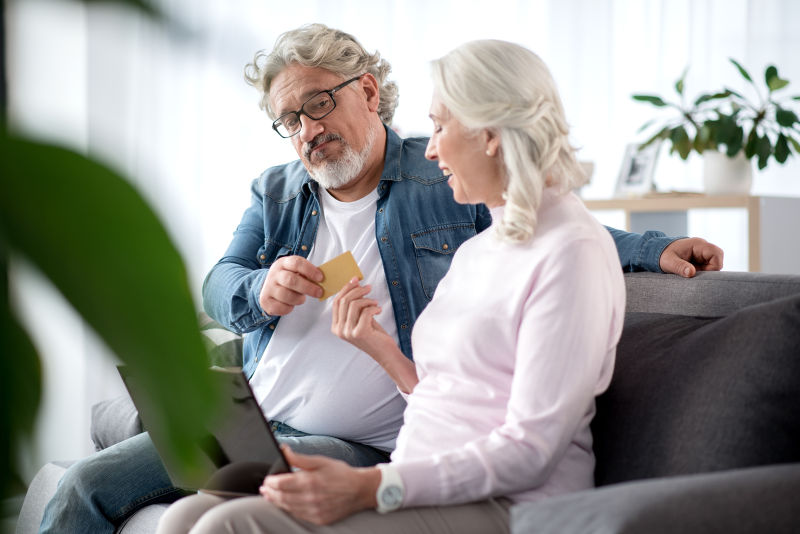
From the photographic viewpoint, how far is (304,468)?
1.11 meters

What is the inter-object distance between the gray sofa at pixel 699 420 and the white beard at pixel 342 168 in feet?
2.31

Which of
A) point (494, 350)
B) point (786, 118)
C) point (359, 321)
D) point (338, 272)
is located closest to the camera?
point (494, 350)

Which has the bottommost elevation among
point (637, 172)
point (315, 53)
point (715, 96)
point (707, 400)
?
point (637, 172)

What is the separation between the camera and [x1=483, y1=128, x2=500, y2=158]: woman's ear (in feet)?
4.32

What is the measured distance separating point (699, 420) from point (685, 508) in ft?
0.97

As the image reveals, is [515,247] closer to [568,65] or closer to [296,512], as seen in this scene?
[296,512]

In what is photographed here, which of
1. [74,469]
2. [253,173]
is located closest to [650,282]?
[74,469]

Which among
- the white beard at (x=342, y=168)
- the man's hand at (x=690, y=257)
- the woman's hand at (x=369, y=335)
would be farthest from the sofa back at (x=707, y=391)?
the white beard at (x=342, y=168)

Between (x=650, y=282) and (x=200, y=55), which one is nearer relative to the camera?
(x=200, y=55)

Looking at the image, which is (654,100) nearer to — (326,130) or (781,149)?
(781,149)

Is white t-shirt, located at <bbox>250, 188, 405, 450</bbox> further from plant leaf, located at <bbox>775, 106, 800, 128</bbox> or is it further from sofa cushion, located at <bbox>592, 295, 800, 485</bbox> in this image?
plant leaf, located at <bbox>775, 106, 800, 128</bbox>

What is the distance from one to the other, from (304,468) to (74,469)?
804mm

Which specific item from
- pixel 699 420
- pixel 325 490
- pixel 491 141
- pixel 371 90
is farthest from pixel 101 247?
pixel 371 90

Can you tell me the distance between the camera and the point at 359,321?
1472 millimetres
